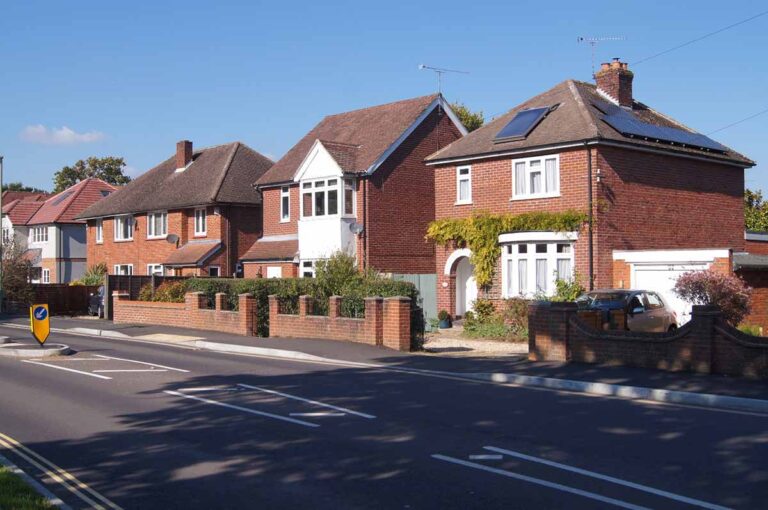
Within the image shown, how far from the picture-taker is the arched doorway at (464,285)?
31.4 m

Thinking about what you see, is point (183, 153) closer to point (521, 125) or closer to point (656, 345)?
point (521, 125)

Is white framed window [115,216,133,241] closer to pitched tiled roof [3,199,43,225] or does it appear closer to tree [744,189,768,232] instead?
pitched tiled roof [3,199,43,225]

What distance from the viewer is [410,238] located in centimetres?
3472

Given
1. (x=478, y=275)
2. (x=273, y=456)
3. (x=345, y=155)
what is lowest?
(x=273, y=456)

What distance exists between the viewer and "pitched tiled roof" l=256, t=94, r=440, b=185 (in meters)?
34.0

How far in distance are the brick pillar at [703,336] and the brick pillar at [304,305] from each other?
457 inches

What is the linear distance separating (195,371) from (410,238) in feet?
61.1

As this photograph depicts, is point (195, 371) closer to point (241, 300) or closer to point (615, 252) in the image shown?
point (241, 300)

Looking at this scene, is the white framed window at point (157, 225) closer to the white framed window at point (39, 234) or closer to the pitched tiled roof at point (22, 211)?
the white framed window at point (39, 234)

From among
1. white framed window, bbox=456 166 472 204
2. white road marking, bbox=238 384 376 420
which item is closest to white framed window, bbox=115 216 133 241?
white framed window, bbox=456 166 472 204

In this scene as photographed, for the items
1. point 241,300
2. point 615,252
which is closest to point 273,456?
point 241,300

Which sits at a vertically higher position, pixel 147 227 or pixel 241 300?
pixel 147 227

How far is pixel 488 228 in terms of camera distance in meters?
29.0

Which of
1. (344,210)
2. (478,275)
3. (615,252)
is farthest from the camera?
(344,210)
